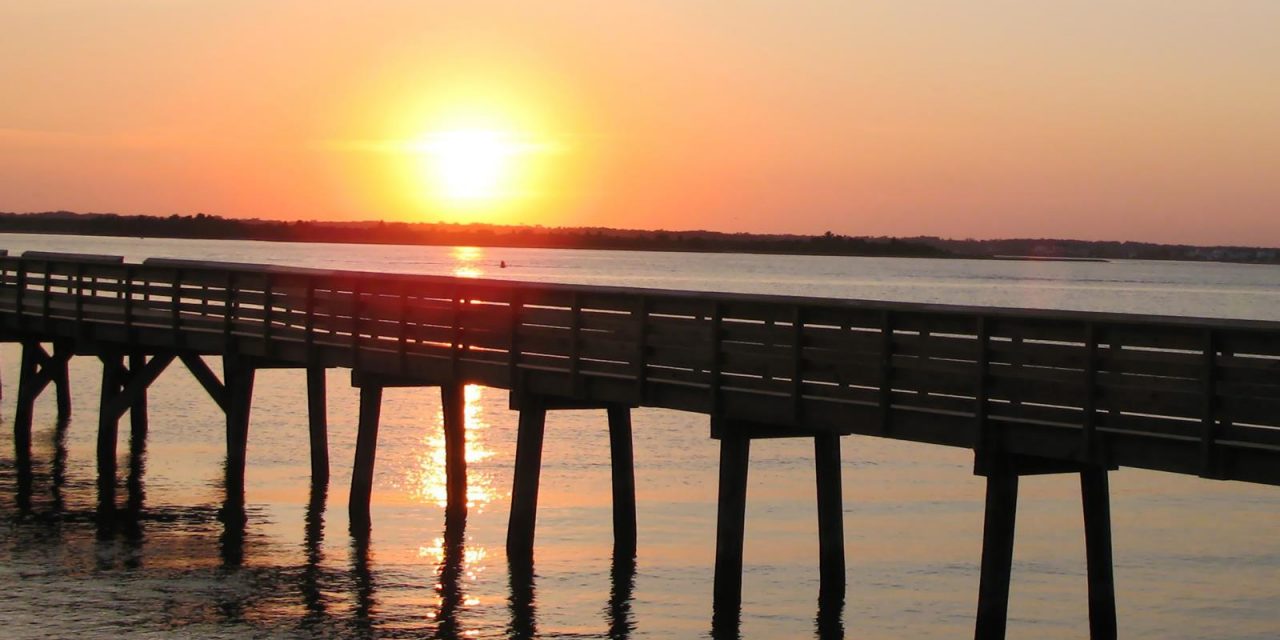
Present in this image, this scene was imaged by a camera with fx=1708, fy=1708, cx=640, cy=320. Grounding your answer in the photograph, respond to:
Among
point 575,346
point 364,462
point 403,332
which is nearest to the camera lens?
point 575,346

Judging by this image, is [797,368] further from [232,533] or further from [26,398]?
[26,398]

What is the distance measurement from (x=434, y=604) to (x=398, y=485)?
29.8ft

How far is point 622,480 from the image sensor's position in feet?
64.8

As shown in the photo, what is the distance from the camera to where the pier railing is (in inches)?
472

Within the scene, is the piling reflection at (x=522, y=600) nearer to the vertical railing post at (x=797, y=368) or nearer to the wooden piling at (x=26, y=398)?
the vertical railing post at (x=797, y=368)

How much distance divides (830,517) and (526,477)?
3.49m

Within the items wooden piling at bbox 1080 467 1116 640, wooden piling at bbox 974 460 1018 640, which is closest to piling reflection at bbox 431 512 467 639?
wooden piling at bbox 974 460 1018 640

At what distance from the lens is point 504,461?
30.6 metres

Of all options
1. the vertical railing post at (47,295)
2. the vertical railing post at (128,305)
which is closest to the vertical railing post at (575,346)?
the vertical railing post at (128,305)

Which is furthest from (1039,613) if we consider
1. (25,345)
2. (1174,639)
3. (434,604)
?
(25,345)

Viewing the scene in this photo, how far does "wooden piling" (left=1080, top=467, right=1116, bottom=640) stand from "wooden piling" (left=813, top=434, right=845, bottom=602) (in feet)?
10.2

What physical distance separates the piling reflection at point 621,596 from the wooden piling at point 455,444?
328 cm

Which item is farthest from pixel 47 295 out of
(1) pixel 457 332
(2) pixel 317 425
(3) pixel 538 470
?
(3) pixel 538 470

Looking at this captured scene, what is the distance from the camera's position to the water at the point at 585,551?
17.0 metres
